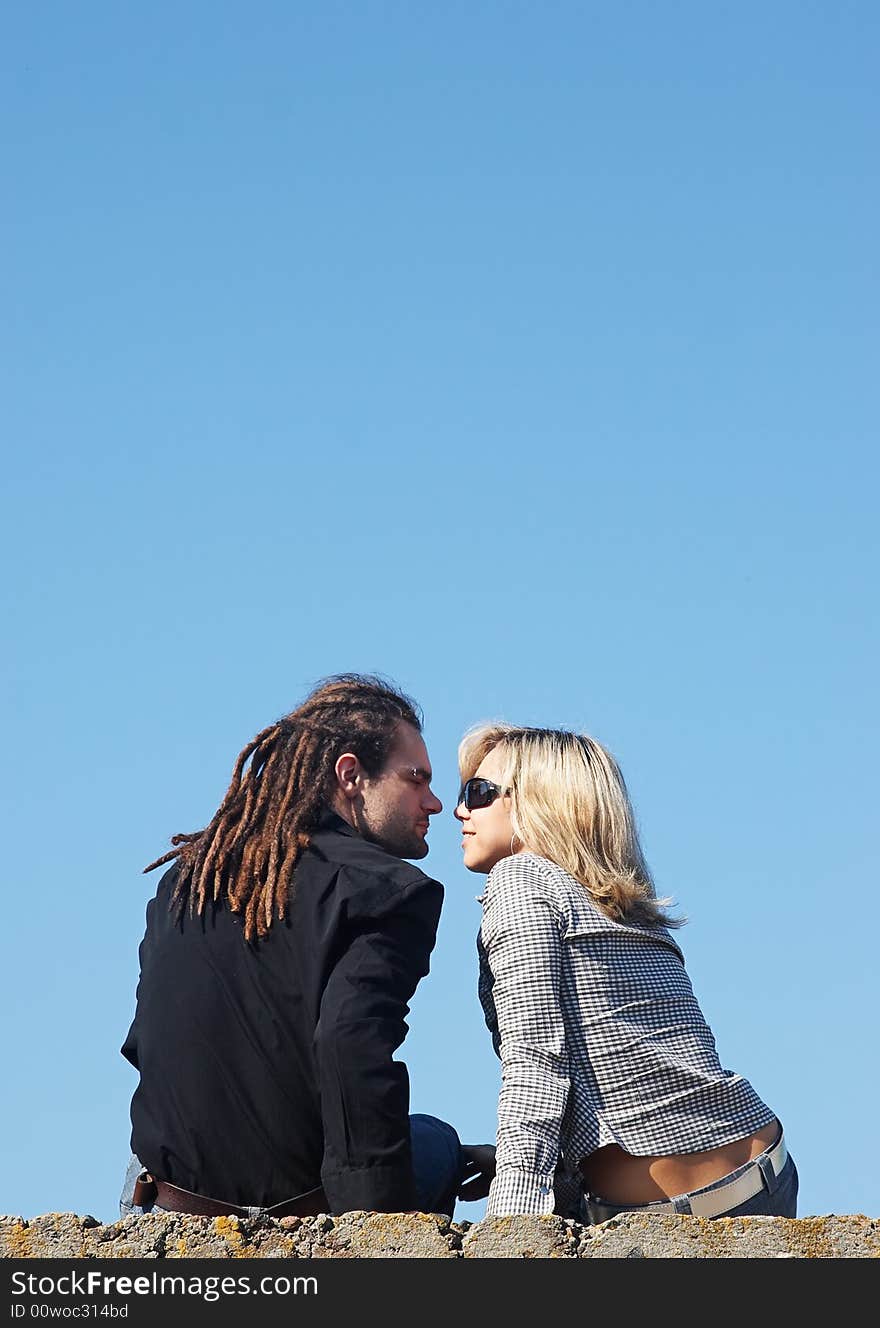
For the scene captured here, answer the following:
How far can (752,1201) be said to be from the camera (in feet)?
17.0

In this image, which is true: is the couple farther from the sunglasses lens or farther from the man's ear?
the man's ear

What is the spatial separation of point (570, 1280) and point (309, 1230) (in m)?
0.70

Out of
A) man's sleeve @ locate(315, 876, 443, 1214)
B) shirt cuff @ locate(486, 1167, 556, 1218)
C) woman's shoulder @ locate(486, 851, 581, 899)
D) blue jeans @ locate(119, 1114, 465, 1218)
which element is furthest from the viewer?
blue jeans @ locate(119, 1114, 465, 1218)

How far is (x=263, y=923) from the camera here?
5.48 metres

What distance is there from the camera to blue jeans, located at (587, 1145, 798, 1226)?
5.08 m

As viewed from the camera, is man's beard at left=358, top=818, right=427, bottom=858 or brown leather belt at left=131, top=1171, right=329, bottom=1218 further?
man's beard at left=358, top=818, right=427, bottom=858

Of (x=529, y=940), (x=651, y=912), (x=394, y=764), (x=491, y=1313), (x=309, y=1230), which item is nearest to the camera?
(x=491, y=1313)

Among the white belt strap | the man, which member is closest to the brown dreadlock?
the man

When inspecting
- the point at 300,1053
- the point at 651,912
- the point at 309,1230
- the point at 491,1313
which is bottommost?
the point at 491,1313

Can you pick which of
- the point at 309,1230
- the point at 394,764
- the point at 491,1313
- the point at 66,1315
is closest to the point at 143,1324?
the point at 66,1315

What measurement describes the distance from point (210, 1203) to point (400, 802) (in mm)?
1617

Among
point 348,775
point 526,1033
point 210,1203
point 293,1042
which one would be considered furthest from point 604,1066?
point 348,775

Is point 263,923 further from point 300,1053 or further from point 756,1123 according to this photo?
point 756,1123

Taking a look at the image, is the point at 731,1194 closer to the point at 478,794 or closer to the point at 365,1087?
the point at 365,1087
